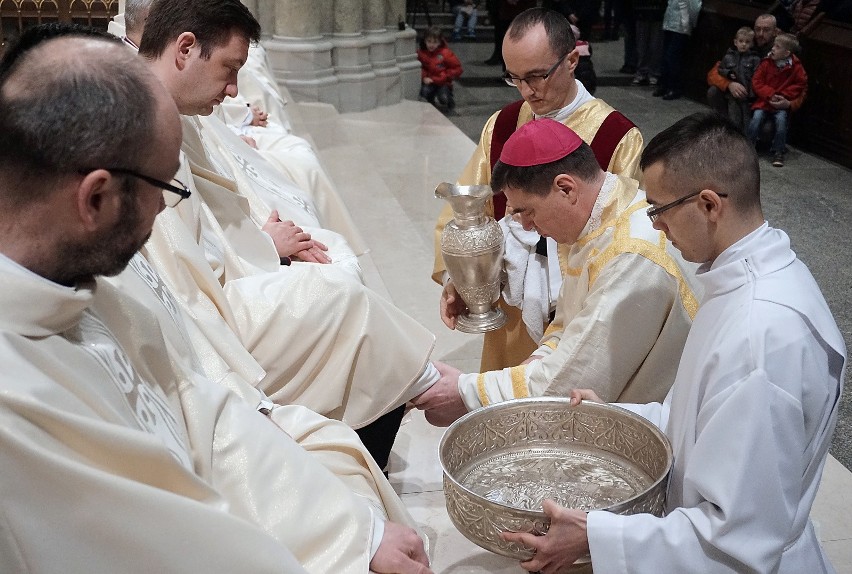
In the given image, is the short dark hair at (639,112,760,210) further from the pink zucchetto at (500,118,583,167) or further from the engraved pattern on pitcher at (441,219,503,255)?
the engraved pattern on pitcher at (441,219,503,255)

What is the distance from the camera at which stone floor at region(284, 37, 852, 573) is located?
126 inches

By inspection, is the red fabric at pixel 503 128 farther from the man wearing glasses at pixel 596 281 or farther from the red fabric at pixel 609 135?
the man wearing glasses at pixel 596 281

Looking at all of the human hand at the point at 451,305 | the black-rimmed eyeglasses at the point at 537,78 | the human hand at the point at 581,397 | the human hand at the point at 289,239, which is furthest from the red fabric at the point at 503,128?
the human hand at the point at 581,397

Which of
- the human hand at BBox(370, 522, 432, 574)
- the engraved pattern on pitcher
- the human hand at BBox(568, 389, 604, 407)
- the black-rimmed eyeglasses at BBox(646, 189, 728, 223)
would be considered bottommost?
the human hand at BBox(370, 522, 432, 574)

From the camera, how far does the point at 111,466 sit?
151cm

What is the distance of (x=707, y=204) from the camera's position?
6.70ft

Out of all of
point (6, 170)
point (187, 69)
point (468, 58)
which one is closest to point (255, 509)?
point (6, 170)

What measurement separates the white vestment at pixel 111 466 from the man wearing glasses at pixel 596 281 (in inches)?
37.9

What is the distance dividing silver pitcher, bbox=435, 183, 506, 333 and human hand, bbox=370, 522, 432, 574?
4.01ft

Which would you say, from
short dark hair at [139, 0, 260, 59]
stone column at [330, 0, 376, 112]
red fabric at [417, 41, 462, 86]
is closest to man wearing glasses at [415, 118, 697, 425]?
short dark hair at [139, 0, 260, 59]

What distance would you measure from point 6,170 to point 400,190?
568 centimetres

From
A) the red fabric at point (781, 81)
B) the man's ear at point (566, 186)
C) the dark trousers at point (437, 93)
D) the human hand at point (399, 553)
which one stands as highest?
the man's ear at point (566, 186)

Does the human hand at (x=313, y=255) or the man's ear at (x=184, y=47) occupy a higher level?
the man's ear at (x=184, y=47)

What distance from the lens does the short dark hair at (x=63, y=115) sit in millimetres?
1470
